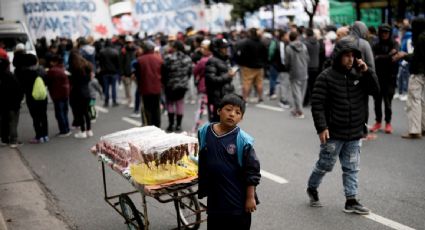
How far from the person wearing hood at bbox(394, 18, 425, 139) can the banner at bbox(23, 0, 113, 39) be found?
9.58 m

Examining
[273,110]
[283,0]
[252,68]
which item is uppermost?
[283,0]

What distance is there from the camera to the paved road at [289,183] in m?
5.80

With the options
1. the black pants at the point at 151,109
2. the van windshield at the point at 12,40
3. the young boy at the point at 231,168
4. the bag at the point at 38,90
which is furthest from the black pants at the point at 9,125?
the young boy at the point at 231,168

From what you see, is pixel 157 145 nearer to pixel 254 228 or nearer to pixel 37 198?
pixel 254 228

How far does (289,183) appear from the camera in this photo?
707 centimetres

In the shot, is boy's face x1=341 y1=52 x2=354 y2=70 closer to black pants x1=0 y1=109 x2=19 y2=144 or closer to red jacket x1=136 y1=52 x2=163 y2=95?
red jacket x1=136 y1=52 x2=163 y2=95

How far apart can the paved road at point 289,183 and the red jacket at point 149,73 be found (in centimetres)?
134

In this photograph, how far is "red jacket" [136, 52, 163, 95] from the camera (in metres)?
10.1

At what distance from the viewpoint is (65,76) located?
1034 cm

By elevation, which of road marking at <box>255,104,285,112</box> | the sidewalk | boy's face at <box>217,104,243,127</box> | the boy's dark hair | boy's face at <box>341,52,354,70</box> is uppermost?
boy's face at <box>341,52,354,70</box>

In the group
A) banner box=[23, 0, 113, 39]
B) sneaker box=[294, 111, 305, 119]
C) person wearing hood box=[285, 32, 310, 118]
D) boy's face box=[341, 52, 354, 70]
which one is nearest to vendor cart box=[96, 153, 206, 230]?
boy's face box=[341, 52, 354, 70]

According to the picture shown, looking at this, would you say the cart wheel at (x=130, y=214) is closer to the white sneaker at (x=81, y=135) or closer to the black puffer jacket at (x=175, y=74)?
the black puffer jacket at (x=175, y=74)

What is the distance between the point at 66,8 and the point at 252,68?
5.69 meters

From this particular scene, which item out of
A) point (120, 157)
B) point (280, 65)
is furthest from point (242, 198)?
point (280, 65)
